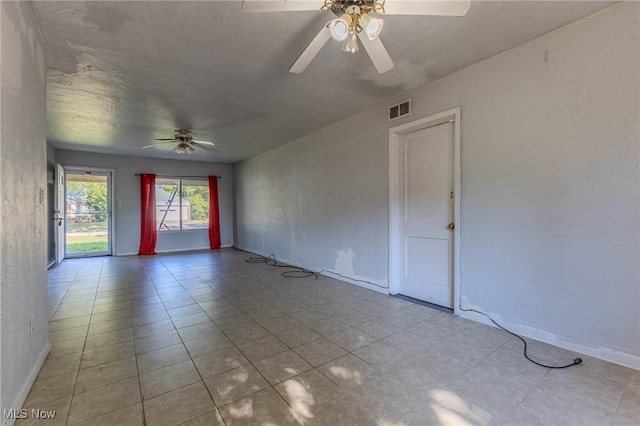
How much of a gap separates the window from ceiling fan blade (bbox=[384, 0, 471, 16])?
7.48m

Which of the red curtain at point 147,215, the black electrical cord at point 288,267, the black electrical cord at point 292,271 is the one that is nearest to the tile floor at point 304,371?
the black electrical cord at point 292,271

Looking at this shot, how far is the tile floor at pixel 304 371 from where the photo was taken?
1.54 meters

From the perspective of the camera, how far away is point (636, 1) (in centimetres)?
185

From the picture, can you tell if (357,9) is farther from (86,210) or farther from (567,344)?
(86,210)

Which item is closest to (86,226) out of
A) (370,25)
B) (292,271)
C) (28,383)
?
(292,271)

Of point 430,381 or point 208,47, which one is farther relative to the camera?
point 208,47

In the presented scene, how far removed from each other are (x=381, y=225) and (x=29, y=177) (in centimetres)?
334

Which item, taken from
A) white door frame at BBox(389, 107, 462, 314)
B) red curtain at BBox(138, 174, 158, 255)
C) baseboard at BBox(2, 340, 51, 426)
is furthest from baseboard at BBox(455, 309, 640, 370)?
red curtain at BBox(138, 174, 158, 255)

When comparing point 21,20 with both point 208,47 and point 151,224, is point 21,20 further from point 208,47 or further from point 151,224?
point 151,224

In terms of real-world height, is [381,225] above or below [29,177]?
below

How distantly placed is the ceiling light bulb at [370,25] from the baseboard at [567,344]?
101 inches

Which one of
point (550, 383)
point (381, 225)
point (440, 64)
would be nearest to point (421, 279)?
point (381, 225)

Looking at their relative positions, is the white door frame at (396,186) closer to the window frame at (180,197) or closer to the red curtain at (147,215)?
the window frame at (180,197)

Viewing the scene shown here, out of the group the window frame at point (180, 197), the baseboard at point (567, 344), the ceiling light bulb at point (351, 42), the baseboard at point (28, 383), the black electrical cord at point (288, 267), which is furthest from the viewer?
the window frame at point (180, 197)
